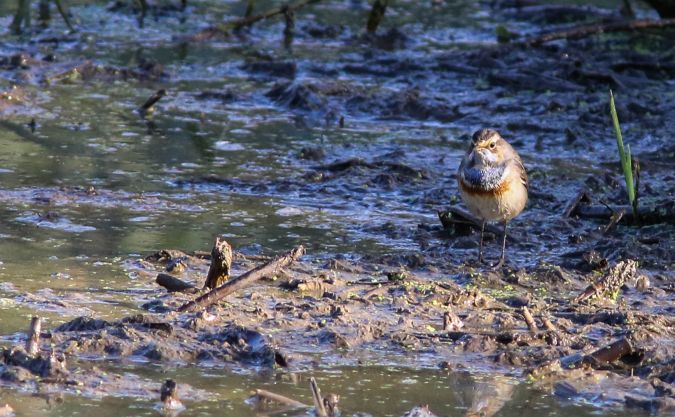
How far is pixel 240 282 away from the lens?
5953 mm

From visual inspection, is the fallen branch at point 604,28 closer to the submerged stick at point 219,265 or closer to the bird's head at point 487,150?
the bird's head at point 487,150

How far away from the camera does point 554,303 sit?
6520 mm

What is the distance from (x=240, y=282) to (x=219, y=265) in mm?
254

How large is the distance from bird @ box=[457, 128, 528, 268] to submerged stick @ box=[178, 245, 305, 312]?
1.64 meters

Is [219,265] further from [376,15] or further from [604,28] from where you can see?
[376,15]

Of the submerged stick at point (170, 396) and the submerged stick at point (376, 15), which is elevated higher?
the submerged stick at point (170, 396)

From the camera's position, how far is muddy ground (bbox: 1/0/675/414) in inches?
213

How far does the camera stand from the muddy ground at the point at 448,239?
213 inches

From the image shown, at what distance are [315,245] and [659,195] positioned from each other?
261cm

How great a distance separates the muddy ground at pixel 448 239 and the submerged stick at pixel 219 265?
132 mm

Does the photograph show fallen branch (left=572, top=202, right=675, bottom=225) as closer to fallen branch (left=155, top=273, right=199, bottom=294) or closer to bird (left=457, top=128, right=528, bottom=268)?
bird (left=457, top=128, right=528, bottom=268)

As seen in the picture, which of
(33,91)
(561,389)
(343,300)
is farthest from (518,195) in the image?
(33,91)

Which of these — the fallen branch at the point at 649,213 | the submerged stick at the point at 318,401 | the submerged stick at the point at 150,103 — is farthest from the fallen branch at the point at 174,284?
the submerged stick at the point at 150,103

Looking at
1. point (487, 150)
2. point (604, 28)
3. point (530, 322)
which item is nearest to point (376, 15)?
point (604, 28)
